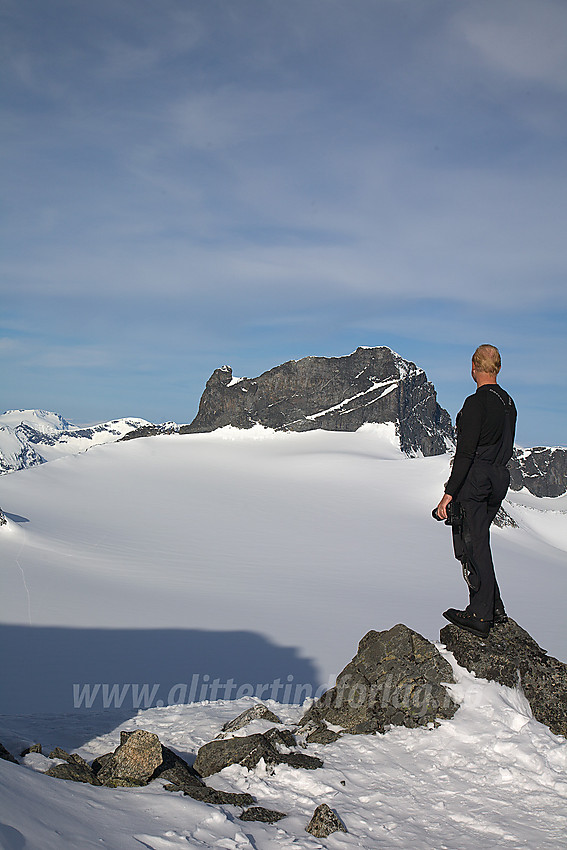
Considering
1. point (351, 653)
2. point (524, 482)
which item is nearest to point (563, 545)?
point (351, 653)

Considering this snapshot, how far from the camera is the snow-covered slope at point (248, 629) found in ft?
12.3

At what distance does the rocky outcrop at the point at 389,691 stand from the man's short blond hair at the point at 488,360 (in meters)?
2.66

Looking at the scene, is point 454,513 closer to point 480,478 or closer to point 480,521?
point 480,521

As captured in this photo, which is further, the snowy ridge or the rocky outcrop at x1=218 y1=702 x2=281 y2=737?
the rocky outcrop at x1=218 y1=702 x2=281 y2=737

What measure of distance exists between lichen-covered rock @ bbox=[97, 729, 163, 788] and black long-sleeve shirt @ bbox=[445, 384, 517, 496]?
3309mm

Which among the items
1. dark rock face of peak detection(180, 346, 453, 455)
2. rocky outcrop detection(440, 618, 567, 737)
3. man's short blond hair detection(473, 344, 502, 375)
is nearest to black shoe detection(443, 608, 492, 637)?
rocky outcrop detection(440, 618, 567, 737)

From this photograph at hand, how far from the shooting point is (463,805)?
401cm

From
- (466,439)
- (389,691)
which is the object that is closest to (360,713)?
(389,691)

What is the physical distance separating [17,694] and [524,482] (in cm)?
9183

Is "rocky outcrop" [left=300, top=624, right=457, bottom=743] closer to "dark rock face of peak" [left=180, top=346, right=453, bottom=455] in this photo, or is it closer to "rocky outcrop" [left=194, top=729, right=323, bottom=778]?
"rocky outcrop" [left=194, top=729, right=323, bottom=778]

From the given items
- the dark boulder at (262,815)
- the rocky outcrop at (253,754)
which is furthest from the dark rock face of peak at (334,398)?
the dark boulder at (262,815)

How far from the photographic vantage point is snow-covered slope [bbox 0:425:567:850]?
12.3ft

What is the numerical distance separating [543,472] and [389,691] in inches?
3777

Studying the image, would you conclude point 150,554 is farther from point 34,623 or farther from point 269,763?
point 269,763
